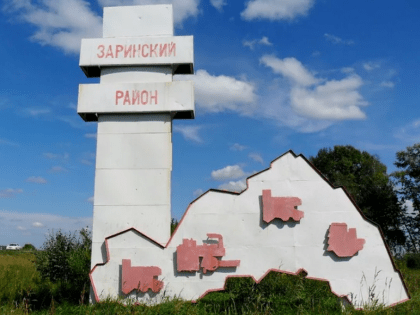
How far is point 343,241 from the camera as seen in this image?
8977mm

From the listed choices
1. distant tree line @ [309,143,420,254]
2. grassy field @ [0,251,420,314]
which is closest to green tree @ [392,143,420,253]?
distant tree line @ [309,143,420,254]

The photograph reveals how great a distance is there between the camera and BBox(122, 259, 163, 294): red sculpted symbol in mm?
8992

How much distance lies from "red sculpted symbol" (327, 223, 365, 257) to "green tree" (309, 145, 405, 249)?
26172 mm

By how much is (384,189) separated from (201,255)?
3278cm

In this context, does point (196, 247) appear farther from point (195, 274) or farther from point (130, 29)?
point (130, 29)

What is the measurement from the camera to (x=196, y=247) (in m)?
9.05

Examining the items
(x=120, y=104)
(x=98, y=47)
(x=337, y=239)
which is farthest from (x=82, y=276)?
(x=337, y=239)

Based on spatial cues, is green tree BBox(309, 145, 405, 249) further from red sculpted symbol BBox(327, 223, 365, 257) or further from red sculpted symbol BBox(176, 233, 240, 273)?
red sculpted symbol BBox(176, 233, 240, 273)

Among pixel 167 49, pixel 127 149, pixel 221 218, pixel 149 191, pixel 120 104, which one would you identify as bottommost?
pixel 221 218

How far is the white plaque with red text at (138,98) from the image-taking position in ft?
34.9

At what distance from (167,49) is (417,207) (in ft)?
103

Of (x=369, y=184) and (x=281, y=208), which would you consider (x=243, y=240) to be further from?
(x=369, y=184)

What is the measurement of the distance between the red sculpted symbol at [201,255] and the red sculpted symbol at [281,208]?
48.5 inches

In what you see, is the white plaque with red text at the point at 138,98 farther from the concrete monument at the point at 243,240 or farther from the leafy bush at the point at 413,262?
the leafy bush at the point at 413,262
